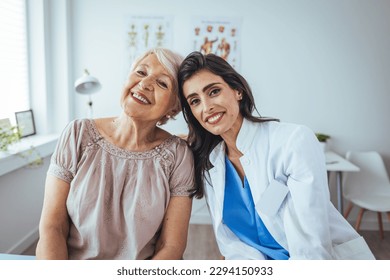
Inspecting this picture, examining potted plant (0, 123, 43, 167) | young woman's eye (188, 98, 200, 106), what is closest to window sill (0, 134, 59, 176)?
potted plant (0, 123, 43, 167)

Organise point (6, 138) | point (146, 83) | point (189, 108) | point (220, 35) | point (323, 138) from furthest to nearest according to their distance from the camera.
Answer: point (220, 35)
point (323, 138)
point (6, 138)
point (189, 108)
point (146, 83)

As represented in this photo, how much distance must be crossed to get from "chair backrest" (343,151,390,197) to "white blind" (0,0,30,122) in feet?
8.00

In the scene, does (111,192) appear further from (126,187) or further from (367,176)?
(367,176)

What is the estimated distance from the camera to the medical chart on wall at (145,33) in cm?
281

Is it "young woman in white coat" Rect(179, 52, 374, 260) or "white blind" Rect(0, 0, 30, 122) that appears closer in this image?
"young woman in white coat" Rect(179, 52, 374, 260)

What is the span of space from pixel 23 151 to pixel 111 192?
1.21 metres

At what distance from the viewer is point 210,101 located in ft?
3.42

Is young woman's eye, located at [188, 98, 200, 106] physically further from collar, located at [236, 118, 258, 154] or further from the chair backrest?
the chair backrest

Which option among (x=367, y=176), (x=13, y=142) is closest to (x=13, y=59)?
(x=13, y=142)

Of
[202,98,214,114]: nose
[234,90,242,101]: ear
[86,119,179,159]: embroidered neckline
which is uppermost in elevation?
[234,90,242,101]: ear

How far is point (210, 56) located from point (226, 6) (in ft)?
6.20

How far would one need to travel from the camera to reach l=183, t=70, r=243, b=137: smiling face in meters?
1.04

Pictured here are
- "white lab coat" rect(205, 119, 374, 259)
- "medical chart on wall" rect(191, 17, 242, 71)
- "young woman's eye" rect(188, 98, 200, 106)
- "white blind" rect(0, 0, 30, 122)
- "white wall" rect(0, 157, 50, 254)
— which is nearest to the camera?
"white lab coat" rect(205, 119, 374, 259)

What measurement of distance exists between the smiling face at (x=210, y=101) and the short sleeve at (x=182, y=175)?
0.39 ft
